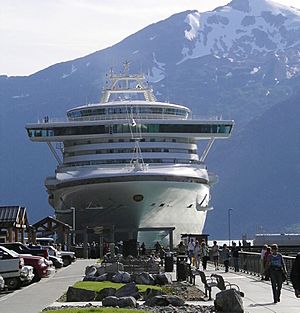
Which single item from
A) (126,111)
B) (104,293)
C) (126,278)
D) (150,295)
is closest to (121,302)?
(150,295)

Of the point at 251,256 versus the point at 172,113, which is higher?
the point at 172,113

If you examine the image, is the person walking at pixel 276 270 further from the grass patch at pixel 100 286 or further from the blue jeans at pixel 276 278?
the grass patch at pixel 100 286

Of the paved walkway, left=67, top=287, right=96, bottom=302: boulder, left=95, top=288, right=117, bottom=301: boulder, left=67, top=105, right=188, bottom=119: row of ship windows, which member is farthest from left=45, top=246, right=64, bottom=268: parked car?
left=67, top=105, right=188, bottom=119: row of ship windows

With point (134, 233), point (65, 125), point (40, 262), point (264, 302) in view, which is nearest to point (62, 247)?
point (134, 233)

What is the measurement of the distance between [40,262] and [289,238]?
205 feet

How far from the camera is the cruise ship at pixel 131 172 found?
7031cm

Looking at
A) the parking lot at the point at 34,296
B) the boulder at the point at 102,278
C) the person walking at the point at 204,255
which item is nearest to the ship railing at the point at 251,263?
the person walking at the point at 204,255

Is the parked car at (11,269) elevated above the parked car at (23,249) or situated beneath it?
situated beneath

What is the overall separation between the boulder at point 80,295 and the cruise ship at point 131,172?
42.9 metres

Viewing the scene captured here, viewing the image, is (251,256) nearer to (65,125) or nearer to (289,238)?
(65,125)

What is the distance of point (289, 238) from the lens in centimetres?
9594

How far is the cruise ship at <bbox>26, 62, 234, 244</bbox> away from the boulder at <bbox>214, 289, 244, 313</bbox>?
47846 mm

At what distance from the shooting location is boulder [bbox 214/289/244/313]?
20466 millimetres

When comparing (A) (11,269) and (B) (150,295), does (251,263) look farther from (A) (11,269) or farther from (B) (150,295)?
(B) (150,295)
